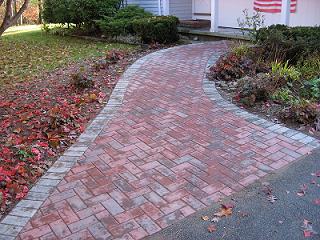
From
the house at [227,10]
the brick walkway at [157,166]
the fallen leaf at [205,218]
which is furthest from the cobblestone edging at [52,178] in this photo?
the house at [227,10]

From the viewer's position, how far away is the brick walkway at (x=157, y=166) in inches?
121

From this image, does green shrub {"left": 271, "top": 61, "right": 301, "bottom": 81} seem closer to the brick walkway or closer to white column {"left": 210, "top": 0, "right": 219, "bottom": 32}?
the brick walkway

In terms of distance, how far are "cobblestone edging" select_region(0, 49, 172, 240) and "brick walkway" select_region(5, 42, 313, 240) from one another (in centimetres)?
7

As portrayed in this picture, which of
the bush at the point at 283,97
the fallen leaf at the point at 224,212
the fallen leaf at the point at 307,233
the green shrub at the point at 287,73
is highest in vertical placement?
the green shrub at the point at 287,73

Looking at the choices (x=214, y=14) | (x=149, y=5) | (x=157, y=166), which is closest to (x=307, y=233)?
(x=157, y=166)

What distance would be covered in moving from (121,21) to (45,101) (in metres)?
6.46

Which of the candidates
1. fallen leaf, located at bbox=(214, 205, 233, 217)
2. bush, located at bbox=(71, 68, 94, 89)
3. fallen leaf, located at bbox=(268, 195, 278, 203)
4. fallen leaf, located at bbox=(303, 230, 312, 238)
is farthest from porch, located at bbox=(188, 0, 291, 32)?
fallen leaf, located at bbox=(303, 230, 312, 238)

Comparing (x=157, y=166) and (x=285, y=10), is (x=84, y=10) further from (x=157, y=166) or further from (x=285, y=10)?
(x=157, y=166)

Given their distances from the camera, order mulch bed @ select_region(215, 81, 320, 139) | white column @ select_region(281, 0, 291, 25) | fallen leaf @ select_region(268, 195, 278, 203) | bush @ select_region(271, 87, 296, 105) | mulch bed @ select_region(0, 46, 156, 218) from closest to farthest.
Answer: fallen leaf @ select_region(268, 195, 278, 203)
mulch bed @ select_region(0, 46, 156, 218)
mulch bed @ select_region(215, 81, 320, 139)
bush @ select_region(271, 87, 296, 105)
white column @ select_region(281, 0, 291, 25)

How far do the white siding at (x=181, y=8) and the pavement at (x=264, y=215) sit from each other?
10957mm

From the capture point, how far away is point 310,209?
10.3 ft

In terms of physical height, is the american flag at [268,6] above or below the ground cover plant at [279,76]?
above

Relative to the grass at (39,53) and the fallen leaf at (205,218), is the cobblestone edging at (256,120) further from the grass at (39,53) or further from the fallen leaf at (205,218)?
the grass at (39,53)

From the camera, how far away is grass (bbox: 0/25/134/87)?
898cm
